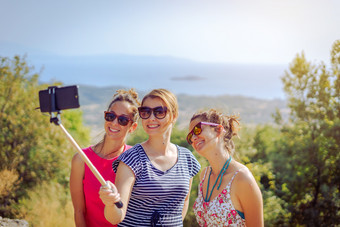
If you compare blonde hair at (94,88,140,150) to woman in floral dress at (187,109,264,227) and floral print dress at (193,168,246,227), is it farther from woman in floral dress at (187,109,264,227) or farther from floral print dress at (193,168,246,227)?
floral print dress at (193,168,246,227)

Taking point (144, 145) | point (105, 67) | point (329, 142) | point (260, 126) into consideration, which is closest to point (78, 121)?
point (260, 126)

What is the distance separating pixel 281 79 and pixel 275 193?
96.8 inches

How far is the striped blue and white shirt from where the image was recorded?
307 cm

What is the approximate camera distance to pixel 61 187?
834 centimetres

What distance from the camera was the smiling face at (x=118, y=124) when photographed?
382 cm

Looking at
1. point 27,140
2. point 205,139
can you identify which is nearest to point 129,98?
point 205,139

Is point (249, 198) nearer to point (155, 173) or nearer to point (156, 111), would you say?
point (155, 173)

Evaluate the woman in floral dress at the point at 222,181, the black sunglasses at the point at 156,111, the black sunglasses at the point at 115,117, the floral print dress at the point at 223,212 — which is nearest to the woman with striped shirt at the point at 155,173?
the black sunglasses at the point at 156,111

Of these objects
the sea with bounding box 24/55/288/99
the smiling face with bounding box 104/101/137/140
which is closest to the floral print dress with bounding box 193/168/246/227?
the smiling face with bounding box 104/101/137/140

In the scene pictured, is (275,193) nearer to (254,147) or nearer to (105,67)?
(254,147)

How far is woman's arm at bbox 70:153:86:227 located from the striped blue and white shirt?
0.67 meters

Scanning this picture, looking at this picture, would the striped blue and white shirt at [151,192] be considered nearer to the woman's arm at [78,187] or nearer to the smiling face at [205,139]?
→ the smiling face at [205,139]

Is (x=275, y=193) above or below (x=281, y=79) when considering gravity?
below

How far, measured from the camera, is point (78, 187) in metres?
3.70
